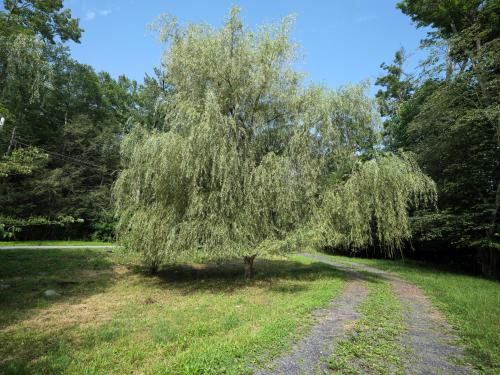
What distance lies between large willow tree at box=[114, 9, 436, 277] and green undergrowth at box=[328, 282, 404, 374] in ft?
→ 10.1

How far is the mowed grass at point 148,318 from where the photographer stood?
401 cm

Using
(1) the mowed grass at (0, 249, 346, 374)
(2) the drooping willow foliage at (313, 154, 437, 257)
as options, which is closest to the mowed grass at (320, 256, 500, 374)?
(2) the drooping willow foliage at (313, 154, 437, 257)

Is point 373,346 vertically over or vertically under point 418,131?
under

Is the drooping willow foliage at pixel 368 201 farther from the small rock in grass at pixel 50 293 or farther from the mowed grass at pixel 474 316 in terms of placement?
the small rock in grass at pixel 50 293

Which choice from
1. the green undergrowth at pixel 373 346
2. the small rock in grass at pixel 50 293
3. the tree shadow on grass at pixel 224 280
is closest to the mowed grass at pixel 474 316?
the green undergrowth at pixel 373 346

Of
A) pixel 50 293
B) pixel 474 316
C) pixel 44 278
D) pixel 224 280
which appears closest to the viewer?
pixel 474 316

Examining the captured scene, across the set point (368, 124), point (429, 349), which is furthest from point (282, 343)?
point (368, 124)

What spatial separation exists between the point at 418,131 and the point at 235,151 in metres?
12.0

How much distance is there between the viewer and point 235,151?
27.8ft

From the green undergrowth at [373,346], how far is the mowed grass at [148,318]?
2.73 ft

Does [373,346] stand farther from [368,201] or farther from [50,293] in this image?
[50,293]

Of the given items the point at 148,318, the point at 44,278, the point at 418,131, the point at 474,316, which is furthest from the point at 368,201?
the point at 44,278

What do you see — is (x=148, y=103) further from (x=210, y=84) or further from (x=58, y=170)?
(x=210, y=84)

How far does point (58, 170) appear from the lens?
23891 millimetres
